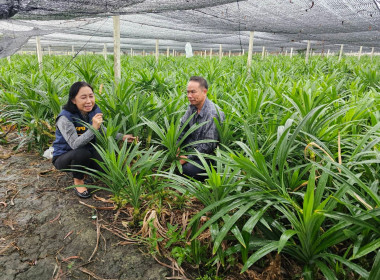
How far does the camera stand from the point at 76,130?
2.02 m

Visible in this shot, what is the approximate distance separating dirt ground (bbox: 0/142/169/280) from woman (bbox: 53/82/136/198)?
22 centimetres

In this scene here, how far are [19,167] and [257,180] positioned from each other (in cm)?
216

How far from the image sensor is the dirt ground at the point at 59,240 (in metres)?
1.31

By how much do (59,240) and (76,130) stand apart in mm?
843

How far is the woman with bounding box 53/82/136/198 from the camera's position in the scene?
1.91 metres

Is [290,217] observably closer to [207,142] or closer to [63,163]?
[207,142]

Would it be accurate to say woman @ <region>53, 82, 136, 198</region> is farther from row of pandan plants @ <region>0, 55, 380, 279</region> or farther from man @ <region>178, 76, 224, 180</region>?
man @ <region>178, 76, 224, 180</region>

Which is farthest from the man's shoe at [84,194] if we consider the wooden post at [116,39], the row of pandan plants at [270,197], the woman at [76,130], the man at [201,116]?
the wooden post at [116,39]

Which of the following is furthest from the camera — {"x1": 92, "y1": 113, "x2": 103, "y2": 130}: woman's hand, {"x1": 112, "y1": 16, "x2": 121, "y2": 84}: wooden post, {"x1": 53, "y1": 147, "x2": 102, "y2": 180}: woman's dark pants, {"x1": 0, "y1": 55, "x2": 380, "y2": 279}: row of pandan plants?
{"x1": 112, "y1": 16, "x2": 121, "y2": 84}: wooden post

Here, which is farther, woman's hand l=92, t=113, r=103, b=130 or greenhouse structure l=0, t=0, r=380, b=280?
woman's hand l=92, t=113, r=103, b=130

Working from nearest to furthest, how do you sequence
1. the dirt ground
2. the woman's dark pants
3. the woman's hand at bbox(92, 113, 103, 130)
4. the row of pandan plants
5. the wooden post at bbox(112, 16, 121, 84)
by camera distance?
the row of pandan plants < the dirt ground < the woman's hand at bbox(92, 113, 103, 130) < the woman's dark pants < the wooden post at bbox(112, 16, 121, 84)

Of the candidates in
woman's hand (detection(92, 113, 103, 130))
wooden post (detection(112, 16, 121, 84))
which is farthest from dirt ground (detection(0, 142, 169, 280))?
wooden post (detection(112, 16, 121, 84))

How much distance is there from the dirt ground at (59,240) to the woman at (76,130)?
22 centimetres

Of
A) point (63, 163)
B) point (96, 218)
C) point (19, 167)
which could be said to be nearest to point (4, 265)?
point (96, 218)
